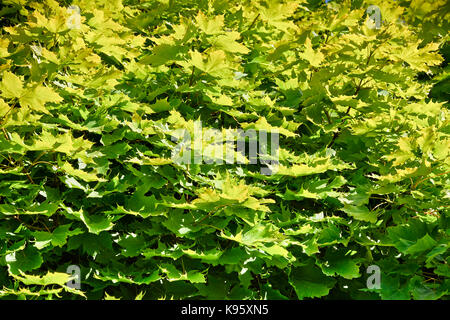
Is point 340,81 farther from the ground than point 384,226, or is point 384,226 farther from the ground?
point 340,81

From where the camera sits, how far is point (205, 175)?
6.25 feet

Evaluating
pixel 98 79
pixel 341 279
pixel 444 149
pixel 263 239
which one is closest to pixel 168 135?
pixel 98 79

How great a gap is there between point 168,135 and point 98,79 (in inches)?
17.5

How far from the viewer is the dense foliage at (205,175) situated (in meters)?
1.70

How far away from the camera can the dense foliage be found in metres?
1.70

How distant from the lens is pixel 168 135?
1.94 metres

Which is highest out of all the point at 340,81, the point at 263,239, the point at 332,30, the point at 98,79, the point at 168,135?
the point at 332,30

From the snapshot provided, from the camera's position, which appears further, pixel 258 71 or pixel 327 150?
pixel 258 71
